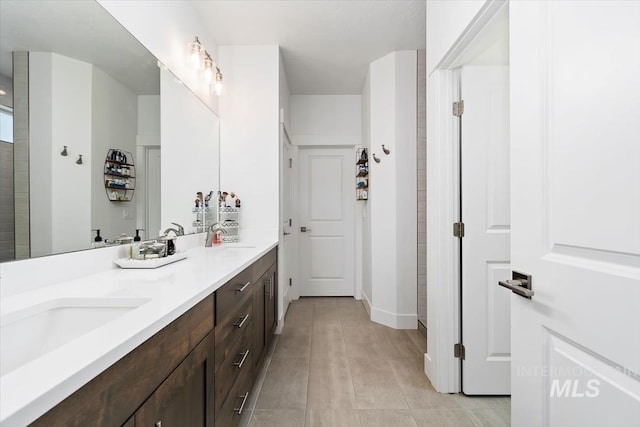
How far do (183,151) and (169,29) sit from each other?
783 millimetres

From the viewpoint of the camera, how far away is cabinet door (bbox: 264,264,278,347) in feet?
7.07

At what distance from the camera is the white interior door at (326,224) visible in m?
4.03

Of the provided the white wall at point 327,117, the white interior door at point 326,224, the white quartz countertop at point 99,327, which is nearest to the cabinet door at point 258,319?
the white quartz countertop at point 99,327

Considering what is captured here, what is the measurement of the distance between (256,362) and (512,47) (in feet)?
6.51

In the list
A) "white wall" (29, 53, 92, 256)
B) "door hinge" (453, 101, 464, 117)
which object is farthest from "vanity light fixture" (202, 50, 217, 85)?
"door hinge" (453, 101, 464, 117)

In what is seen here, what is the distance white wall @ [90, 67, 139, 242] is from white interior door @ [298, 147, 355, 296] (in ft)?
8.50

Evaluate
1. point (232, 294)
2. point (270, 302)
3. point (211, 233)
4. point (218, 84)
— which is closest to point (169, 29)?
point (218, 84)

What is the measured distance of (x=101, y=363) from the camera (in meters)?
0.52

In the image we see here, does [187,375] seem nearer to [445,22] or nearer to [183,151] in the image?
[183,151]

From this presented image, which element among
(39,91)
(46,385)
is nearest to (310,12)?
(39,91)

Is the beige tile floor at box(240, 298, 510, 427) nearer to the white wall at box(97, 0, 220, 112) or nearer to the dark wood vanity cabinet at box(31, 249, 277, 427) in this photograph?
the dark wood vanity cabinet at box(31, 249, 277, 427)

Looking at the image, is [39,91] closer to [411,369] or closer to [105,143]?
[105,143]

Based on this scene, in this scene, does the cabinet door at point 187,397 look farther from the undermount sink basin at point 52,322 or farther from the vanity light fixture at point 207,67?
the vanity light fixture at point 207,67

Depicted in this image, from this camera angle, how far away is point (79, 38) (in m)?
1.23
